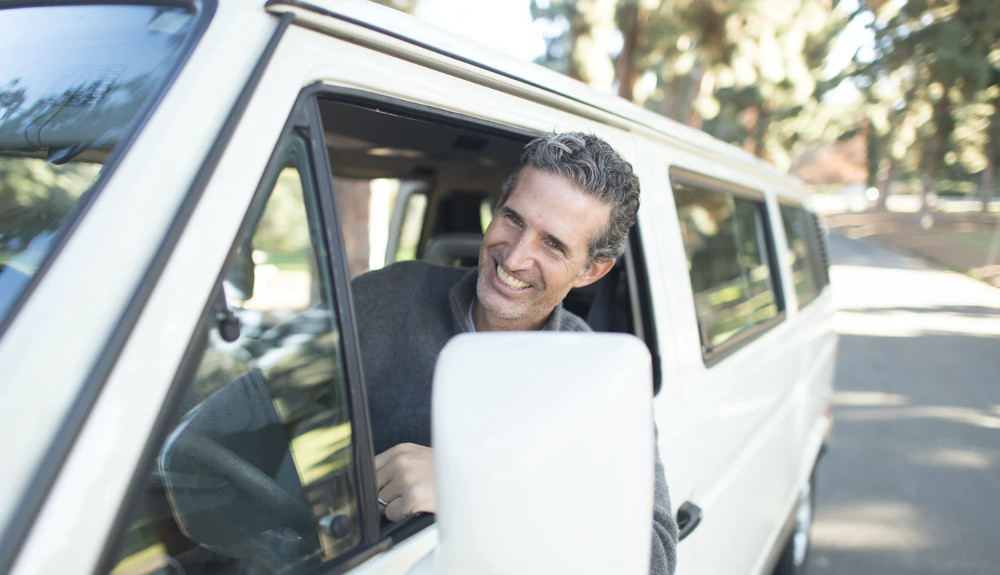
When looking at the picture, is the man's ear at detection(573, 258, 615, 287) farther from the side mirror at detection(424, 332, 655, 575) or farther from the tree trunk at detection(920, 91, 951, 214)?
the tree trunk at detection(920, 91, 951, 214)

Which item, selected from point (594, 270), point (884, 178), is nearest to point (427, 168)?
point (594, 270)

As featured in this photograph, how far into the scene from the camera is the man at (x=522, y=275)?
5.10 feet

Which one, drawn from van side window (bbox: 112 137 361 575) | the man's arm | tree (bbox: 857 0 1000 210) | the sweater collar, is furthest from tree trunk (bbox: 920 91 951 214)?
van side window (bbox: 112 137 361 575)

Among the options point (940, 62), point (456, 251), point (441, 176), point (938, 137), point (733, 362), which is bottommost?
point (733, 362)

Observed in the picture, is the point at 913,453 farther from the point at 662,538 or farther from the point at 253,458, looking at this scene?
the point at 253,458

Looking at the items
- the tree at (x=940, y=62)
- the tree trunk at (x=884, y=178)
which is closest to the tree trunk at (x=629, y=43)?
the tree at (x=940, y=62)

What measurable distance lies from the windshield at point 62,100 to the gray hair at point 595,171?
2.61 ft

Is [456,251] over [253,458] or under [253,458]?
over

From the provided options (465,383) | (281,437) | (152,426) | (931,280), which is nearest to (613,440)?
(465,383)

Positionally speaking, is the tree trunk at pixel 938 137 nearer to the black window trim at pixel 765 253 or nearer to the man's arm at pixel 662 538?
the black window trim at pixel 765 253

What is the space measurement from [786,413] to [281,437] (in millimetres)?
2356

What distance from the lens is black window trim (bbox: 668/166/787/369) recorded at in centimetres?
210

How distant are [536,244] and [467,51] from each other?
0.50 meters

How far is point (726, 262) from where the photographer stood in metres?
2.67
